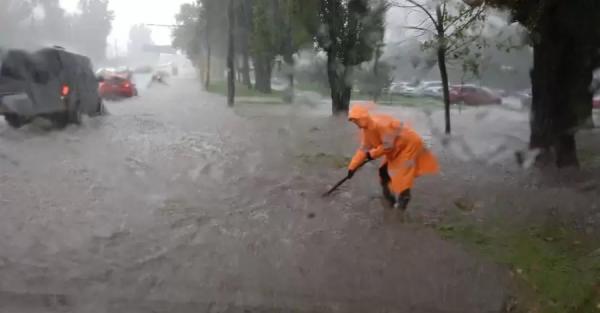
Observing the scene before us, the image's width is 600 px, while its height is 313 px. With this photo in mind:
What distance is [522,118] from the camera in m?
8.68

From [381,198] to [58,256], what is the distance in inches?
126

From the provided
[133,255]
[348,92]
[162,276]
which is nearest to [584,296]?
[162,276]

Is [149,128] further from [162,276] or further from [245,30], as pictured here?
[162,276]

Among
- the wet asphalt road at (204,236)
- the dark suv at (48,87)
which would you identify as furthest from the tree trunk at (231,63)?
the wet asphalt road at (204,236)

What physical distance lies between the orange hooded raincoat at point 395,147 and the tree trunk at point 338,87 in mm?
2821

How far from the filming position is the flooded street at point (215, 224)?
15.3 ft

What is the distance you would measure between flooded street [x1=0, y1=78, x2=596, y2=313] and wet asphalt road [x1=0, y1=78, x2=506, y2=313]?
2cm

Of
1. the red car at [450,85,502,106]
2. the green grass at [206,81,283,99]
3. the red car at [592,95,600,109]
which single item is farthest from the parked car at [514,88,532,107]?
the green grass at [206,81,283,99]

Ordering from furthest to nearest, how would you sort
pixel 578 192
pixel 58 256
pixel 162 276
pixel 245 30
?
1. pixel 245 30
2. pixel 578 192
3. pixel 58 256
4. pixel 162 276

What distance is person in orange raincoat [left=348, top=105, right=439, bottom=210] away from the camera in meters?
5.53

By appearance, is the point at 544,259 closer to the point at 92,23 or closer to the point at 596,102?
the point at 596,102

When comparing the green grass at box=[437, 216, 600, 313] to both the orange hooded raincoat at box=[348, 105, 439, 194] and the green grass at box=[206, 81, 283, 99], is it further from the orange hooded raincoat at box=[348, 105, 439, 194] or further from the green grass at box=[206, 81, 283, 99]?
the green grass at box=[206, 81, 283, 99]

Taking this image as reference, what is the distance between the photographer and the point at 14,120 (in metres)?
8.39

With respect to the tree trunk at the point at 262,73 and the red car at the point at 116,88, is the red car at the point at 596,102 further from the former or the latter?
the red car at the point at 116,88
